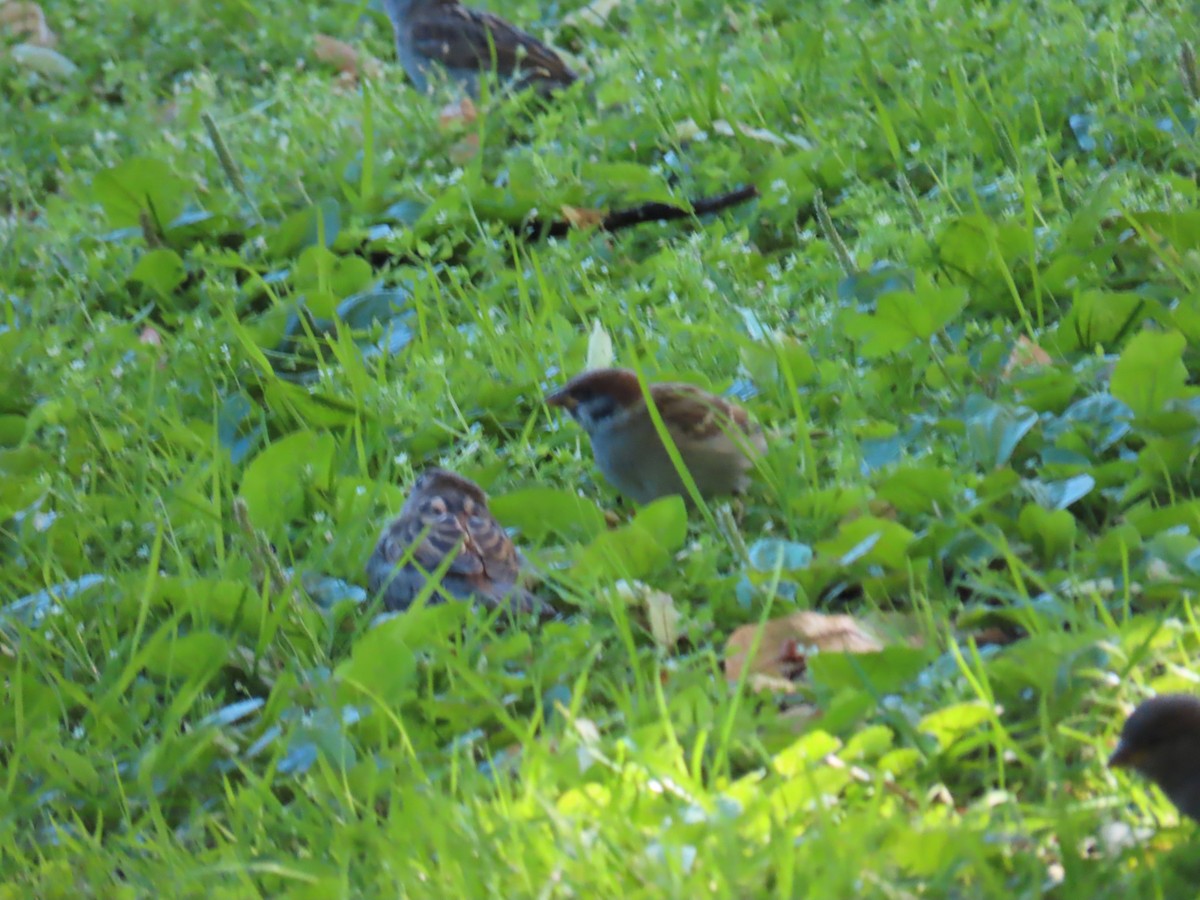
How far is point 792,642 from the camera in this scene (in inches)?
113

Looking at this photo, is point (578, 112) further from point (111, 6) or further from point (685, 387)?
point (111, 6)

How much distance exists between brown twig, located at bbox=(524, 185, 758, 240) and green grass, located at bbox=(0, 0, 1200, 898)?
60 millimetres

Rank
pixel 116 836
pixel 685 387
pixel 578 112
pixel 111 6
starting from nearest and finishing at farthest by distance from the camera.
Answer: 1. pixel 116 836
2. pixel 685 387
3. pixel 578 112
4. pixel 111 6

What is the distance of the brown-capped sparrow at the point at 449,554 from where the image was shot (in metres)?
3.19

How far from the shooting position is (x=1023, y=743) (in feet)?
8.10

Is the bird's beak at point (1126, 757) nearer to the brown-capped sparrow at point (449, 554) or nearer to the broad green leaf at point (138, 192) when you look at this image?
the brown-capped sparrow at point (449, 554)

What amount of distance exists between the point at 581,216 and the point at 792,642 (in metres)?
2.51

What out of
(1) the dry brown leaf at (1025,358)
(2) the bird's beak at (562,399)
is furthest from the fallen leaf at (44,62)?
(1) the dry brown leaf at (1025,358)

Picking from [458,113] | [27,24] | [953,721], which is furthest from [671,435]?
[27,24]

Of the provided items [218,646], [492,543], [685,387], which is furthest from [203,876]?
[685,387]

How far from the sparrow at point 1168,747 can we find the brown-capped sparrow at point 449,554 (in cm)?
133

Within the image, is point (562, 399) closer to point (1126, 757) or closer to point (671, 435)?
point (671, 435)

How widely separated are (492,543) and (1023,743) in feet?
4.17

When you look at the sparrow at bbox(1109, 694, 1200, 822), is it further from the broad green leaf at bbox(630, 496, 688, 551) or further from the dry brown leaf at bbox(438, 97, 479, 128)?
the dry brown leaf at bbox(438, 97, 479, 128)
